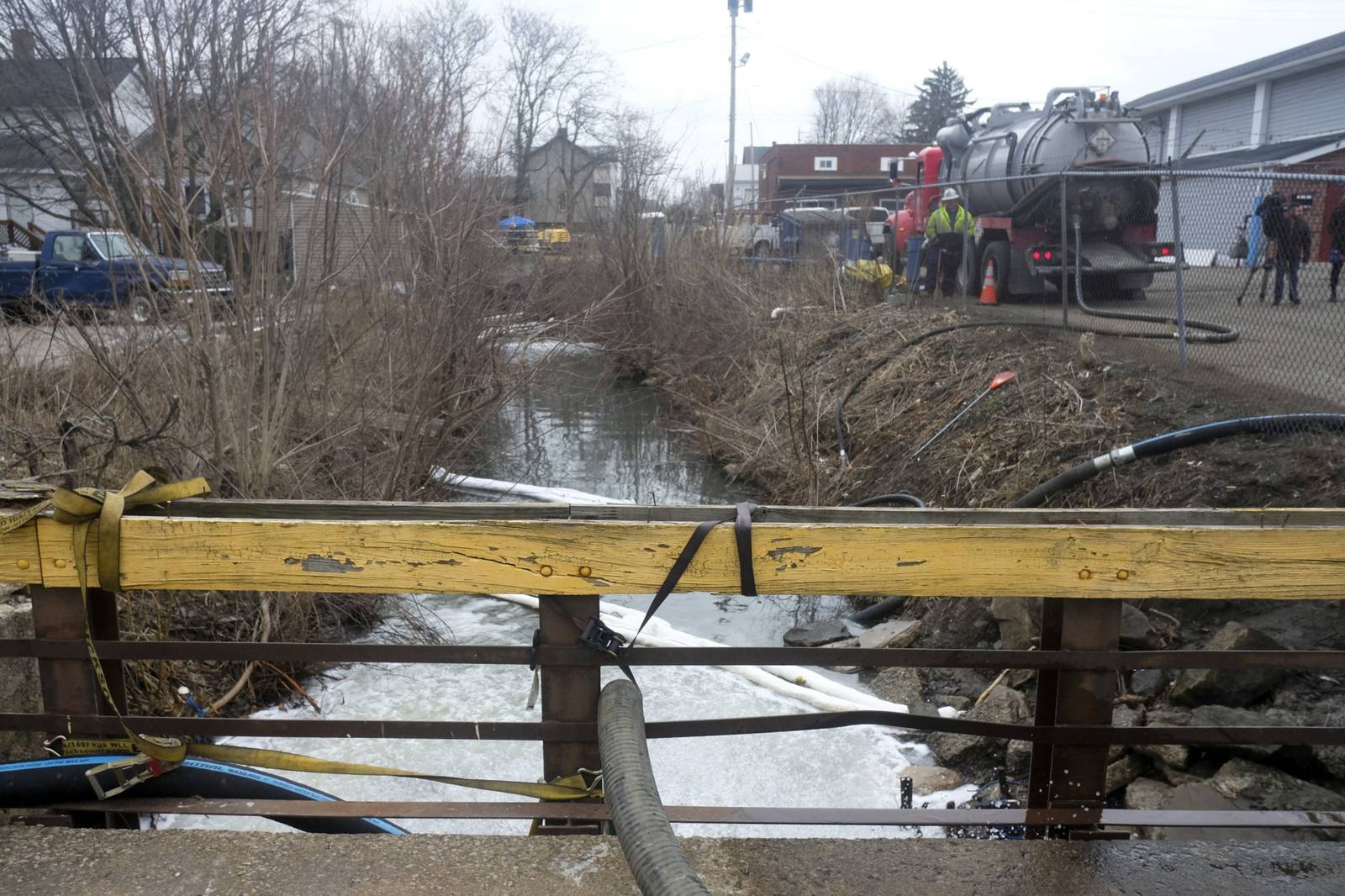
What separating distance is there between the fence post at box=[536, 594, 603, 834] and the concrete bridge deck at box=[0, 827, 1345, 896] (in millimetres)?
222

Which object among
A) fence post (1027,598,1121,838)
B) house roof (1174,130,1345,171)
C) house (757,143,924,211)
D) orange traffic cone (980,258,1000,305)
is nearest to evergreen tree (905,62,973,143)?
house (757,143,924,211)

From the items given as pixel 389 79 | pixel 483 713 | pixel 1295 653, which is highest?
pixel 389 79

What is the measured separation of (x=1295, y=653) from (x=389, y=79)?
8644 mm

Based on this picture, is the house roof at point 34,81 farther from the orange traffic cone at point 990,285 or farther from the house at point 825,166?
the house at point 825,166

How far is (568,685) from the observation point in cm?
270

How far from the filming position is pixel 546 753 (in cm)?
275

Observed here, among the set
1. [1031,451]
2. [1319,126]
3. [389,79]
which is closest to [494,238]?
[389,79]

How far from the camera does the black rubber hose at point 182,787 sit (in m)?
2.76

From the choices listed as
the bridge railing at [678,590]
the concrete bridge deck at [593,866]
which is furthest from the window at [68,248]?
the concrete bridge deck at [593,866]

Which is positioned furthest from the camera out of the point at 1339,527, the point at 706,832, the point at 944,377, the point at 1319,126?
the point at 1319,126

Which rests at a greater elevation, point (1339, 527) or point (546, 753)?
point (1339, 527)

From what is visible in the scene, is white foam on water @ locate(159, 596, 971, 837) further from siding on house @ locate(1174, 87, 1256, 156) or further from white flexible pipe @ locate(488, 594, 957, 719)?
siding on house @ locate(1174, 87, 1256, 156)

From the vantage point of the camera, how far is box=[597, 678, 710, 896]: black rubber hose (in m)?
1.93

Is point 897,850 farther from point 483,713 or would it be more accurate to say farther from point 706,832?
point 483,713
